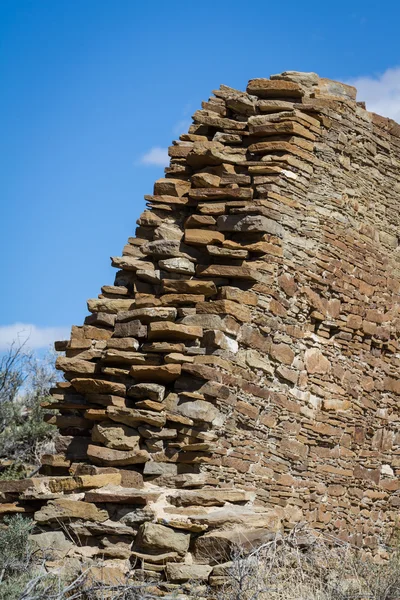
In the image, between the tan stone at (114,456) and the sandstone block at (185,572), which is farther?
the tan stone at (114,456)

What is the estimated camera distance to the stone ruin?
798 centimetres

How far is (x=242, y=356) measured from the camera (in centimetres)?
884

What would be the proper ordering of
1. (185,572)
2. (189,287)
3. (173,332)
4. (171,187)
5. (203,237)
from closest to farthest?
(185,572) < (173,332) < (189,287) < (203,237) < (171,187)

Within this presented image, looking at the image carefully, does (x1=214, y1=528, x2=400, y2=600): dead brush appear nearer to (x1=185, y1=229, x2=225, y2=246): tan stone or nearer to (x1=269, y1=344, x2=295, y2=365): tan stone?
(x1=269, y1=344, x2=295, y2=365): tan stone

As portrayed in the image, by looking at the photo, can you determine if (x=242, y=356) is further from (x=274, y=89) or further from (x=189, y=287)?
(x=274, y=89)

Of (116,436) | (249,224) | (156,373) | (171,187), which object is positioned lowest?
(116,436)

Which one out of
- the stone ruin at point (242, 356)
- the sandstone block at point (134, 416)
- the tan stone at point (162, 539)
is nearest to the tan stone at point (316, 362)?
the stone ruin at point (242, 356)

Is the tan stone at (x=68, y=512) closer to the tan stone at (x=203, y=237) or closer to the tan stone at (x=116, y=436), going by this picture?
the tan stone at (x=116, y=436)

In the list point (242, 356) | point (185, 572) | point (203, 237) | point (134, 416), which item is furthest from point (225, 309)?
point (185, 572)

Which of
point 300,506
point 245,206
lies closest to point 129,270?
point 245,206

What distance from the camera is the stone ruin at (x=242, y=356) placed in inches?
314

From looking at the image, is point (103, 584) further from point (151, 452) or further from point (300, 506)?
point (300, 506)

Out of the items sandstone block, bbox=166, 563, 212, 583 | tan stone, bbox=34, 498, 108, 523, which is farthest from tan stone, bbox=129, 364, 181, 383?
sandstone block, bbox=166, 563, 212, 583

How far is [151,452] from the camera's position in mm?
8328
